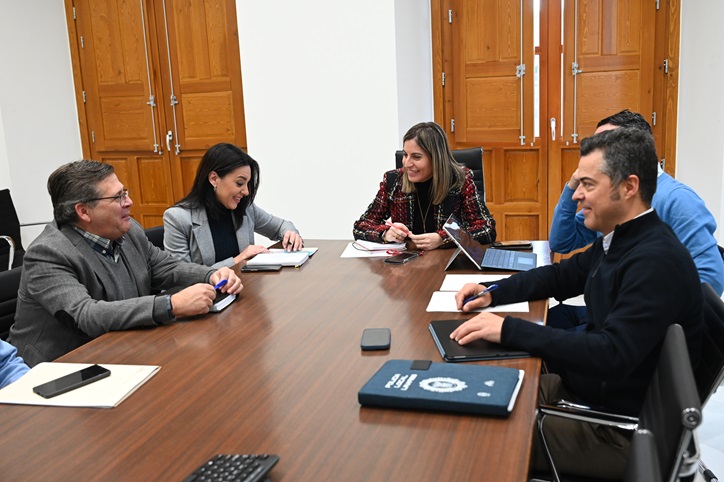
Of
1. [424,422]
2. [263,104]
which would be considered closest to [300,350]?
[424,422]

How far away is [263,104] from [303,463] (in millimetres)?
4126

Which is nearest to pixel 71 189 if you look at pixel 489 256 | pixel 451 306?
pixel 451 306

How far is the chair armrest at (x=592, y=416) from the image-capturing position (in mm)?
1576

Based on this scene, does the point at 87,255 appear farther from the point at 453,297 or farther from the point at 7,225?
the point at 7,225

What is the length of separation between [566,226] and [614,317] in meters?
1.36

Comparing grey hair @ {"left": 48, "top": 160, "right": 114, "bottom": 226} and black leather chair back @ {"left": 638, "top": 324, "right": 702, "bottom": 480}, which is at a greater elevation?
grey hair @ {"left": 48, "top": 160, "right": 114, "bottom": 226}

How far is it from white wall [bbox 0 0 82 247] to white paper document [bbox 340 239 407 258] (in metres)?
3.86

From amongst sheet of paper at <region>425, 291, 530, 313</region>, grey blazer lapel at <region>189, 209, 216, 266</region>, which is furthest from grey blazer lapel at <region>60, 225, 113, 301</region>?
sheet of paper at <region>425, 291, 530, 313</region>

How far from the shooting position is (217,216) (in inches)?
127

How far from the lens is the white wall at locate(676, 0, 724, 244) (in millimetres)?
4418

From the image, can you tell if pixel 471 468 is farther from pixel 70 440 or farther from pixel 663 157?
pixel 663 157

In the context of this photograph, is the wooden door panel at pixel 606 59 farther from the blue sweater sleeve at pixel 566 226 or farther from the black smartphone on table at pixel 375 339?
the black smartphone on table at pixel 375 339

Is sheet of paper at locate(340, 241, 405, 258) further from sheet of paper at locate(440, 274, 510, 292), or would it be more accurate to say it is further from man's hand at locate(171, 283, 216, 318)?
man's hand at locate(171, 283, 216, 318)

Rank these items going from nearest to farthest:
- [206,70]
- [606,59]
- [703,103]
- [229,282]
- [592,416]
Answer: [592,416]
[229,282]
[703,103]
[606,59]
[206,70]
